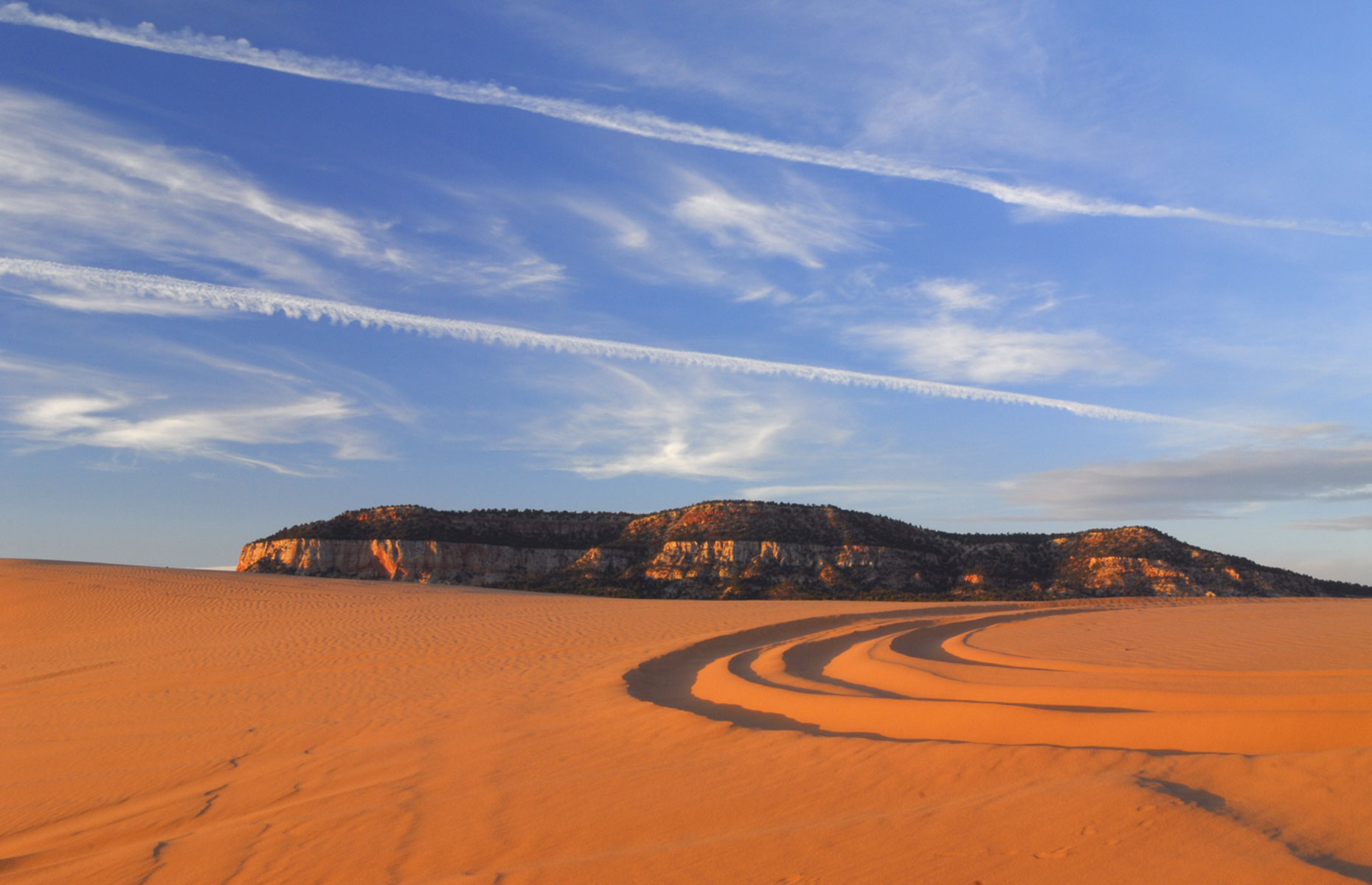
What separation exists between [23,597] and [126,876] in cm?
Answer: 2894

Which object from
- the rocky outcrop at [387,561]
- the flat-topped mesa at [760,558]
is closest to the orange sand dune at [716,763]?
the flat-topped mesa at [760,558]

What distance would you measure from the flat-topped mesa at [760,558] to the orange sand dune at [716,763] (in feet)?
105

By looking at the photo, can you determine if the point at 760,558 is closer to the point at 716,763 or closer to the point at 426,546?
the point at 426,546

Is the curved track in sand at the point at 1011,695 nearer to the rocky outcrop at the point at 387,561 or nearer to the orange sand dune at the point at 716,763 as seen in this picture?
the orange sand dune at the point at 716,763

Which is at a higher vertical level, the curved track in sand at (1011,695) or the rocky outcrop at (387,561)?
the rocky outcrop at (387,561)

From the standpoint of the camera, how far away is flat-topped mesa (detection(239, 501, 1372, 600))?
161 ft

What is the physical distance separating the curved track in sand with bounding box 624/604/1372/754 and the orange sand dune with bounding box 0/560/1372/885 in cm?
4

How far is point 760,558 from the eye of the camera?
173 ft

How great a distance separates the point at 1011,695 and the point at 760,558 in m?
44.6

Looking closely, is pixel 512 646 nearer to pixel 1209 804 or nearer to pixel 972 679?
pixel 972 679

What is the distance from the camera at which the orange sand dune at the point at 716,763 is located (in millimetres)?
4207

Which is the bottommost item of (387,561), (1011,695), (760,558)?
(1011,695)

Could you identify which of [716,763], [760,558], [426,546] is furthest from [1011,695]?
[426,546]

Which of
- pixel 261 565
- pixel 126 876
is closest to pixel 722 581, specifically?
pixel 261 565
